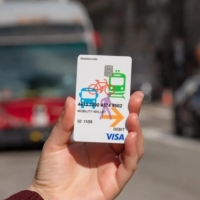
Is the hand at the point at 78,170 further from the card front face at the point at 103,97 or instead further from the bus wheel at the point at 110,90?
the bus wheel at the point at 110,90

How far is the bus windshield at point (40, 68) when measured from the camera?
15766mm

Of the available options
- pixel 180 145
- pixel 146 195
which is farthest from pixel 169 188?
pixel 180 145

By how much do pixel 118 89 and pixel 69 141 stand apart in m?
0.39

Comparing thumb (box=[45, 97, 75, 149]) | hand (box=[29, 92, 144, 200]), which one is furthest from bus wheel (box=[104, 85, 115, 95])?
hand (box=[29, 92, 144, 200])

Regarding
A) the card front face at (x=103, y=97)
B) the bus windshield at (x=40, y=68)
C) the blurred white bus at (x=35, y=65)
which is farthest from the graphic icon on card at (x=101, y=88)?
the bus windshield at (x=40, y=68)

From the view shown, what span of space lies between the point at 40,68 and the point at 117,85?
42.6 ft

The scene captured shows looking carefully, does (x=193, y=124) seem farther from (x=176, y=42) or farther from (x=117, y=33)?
(x=117, y=33)

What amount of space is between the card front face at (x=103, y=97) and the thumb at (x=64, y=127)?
26 millimetres

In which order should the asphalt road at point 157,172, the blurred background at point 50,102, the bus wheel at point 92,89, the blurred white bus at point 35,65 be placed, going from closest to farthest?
the bus wheel at point 92,89, the asphalt road at point 157,172, the blurred background at point 50,102, the blurred white bus at point 35,65

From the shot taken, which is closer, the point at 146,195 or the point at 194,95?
the point at 146,195

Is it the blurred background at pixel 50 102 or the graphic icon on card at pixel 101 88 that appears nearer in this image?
the graphic icon on card at pixel 101 88

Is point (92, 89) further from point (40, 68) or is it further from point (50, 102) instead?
point (40, 68)

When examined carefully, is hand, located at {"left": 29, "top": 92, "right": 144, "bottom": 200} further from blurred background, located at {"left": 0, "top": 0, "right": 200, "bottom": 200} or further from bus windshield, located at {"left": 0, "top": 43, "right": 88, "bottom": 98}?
bus windshield, located at {"left": 0, "top": 43, "right": 88, "bottom": 98}

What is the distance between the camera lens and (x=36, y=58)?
16.0m
